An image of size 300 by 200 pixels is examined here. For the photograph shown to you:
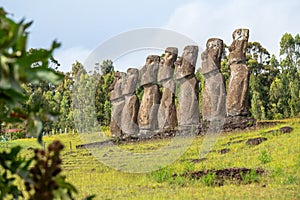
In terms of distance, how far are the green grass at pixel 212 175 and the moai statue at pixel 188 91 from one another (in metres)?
1.76

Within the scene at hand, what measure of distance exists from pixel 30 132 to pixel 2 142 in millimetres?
16572

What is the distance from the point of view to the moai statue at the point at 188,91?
14.0 meters

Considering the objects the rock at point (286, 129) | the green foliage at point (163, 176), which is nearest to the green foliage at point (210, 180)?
the green foliage at point (163, 176)

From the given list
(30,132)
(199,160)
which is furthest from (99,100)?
(30,132)

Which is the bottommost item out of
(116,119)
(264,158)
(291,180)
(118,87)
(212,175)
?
(291,180)

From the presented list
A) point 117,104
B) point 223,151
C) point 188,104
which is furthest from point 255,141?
point 117,104

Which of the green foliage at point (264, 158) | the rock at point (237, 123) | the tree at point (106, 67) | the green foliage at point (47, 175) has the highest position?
the tree at point (106, 67)

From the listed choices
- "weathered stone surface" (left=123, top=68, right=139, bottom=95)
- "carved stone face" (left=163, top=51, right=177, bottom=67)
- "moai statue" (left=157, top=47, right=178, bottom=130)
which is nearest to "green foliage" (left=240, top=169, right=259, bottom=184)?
"moai statue" (left=157, top=47, right=178, bottom=130)

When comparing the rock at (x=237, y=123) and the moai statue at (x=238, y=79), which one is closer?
the rock at (x=237, y=123)

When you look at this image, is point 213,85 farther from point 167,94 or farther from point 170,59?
point 170,59

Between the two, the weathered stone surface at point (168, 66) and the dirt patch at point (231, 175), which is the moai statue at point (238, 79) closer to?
the weathered stone surface at point (168, 66)

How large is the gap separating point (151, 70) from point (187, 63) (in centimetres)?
156

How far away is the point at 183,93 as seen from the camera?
47.1 feet

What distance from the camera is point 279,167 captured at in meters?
8.15
